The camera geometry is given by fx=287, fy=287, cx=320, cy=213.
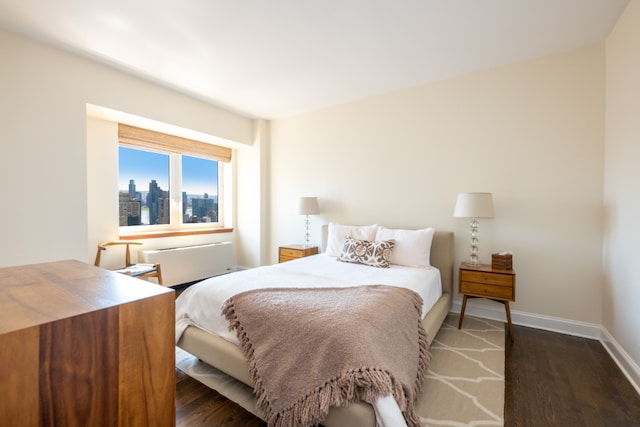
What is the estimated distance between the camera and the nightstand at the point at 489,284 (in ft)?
8.20

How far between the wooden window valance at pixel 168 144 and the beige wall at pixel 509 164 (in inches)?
77.2

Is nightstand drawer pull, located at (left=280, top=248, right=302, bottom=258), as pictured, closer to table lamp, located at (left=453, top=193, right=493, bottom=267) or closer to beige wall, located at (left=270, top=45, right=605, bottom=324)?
beige wall, located at (left=270, top=45, right=605, bottom=324)

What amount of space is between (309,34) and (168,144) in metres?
2.55

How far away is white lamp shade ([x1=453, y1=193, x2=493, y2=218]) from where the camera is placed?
262cm

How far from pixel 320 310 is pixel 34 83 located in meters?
3.08

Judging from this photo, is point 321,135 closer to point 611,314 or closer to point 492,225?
point 492,225

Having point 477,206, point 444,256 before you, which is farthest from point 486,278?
point 477,206

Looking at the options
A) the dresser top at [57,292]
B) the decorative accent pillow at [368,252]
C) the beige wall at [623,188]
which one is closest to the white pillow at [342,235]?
the decorative accent pillow at [368,252]

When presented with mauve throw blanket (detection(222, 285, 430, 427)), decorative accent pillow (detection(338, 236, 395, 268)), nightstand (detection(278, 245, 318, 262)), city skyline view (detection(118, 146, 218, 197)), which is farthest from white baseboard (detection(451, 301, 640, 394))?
city skyline view (detection(118, 146, 218, 197))

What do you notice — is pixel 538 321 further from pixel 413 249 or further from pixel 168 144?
pixel 168 144

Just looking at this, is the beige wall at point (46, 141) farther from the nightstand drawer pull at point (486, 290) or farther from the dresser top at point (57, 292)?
the nightstand drawer pull at point (486, 290)

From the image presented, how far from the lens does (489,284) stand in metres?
2.58

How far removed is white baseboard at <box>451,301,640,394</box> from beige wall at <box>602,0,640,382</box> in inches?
1.1

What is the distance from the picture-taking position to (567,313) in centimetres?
263
